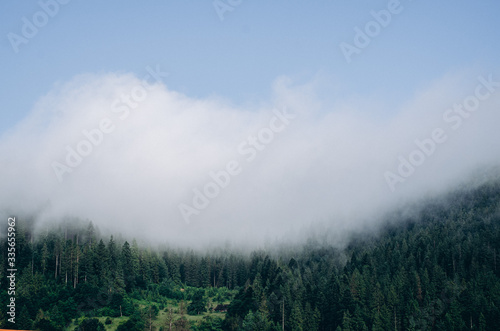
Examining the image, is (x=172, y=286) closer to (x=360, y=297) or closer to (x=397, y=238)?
(x=360, y=297)

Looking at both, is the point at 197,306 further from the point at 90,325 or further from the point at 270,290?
the point at 90,325

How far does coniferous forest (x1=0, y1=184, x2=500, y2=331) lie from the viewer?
114 metres

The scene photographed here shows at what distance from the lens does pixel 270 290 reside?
453ft

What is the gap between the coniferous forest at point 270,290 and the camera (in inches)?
4478

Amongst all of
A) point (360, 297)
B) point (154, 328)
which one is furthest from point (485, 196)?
point (154, 328)

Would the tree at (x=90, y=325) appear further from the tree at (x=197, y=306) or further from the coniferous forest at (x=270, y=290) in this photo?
the tree at (x=197, y=306)

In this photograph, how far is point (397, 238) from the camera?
17850 centimetres

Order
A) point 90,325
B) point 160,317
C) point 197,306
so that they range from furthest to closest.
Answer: point 197,306, point 160,317, point 90,325

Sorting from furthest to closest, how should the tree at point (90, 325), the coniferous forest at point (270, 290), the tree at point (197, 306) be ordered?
the tree at point (197, 306)
the coniferous forest at point (270, 290)
the tree at point (90, 325)

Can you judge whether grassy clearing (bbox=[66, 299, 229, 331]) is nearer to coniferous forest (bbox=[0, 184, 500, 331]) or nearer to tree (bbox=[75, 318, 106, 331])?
coniferous forest (bbox=[0, 184, 500, 331])

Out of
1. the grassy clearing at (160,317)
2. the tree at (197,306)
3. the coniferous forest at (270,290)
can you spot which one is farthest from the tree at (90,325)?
the tree at (197,306)

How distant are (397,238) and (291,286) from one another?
6011 cm

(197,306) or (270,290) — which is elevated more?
(270,290)

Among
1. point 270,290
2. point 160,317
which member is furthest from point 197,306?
point 270,290
